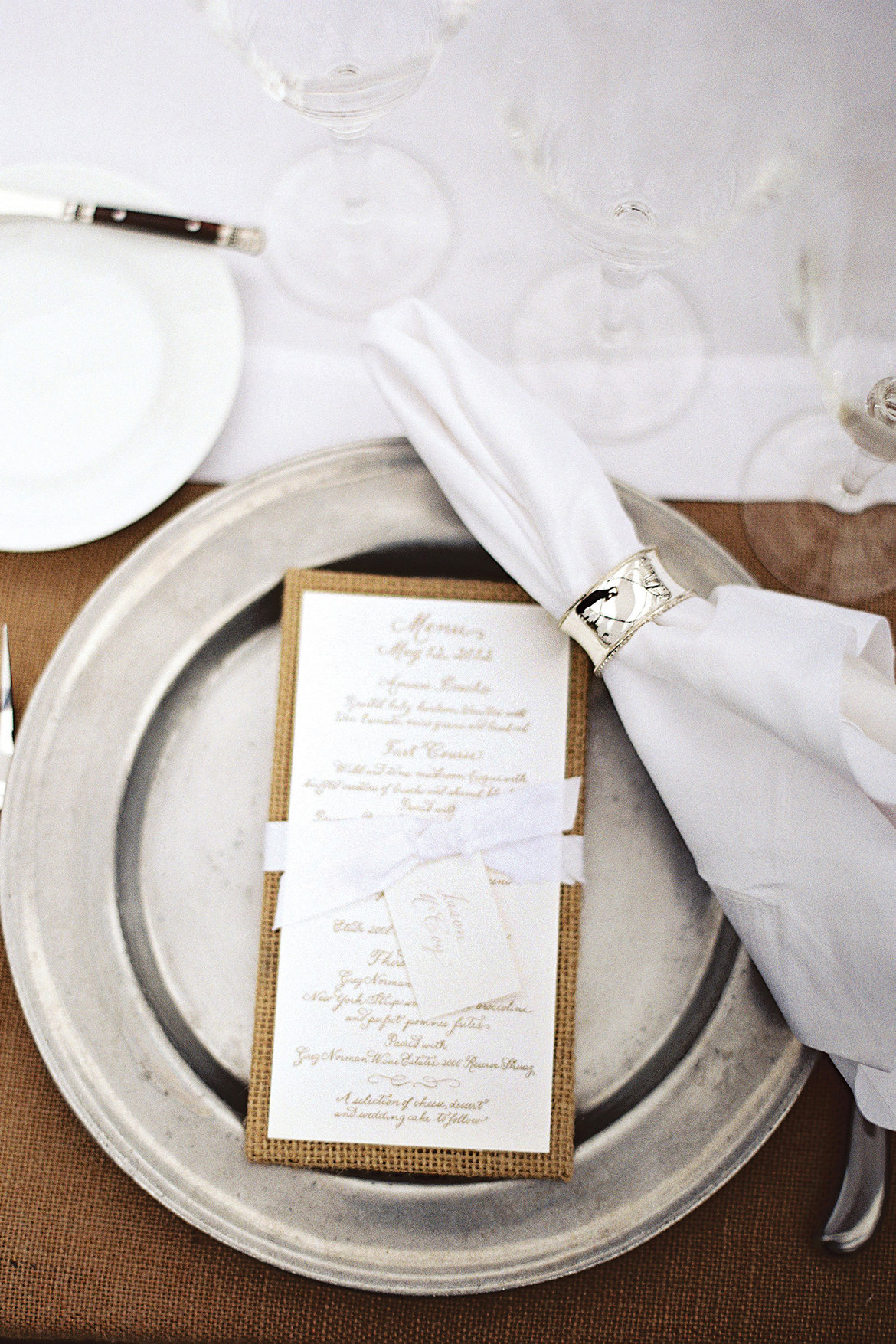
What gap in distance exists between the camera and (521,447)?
0.49 metres

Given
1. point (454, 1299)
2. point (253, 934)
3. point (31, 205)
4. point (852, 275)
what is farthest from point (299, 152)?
point (454, 1299)

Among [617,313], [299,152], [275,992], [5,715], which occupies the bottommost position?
[275,992]

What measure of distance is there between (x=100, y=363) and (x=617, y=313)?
303 mm

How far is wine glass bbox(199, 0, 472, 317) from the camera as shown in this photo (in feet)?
1.62

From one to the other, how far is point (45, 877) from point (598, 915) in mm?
288

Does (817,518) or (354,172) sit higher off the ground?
(354,172)

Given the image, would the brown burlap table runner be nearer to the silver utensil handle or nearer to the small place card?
the silver utensil handle

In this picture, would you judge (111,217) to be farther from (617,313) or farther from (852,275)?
(852,275)

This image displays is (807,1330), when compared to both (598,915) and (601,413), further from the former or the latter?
(601,413)

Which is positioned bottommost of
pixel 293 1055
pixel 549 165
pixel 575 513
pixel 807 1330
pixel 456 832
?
pixel 807 1330

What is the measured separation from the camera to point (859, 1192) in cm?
50

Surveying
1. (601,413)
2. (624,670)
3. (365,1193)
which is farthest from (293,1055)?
(601,413)

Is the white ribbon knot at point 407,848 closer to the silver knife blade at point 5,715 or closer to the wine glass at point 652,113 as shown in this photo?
the silver knife blade at point 5,715

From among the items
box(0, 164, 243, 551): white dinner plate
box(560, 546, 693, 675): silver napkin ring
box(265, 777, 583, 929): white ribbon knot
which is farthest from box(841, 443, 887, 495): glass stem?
box(0, 164, 243, 551): white dinner plate
